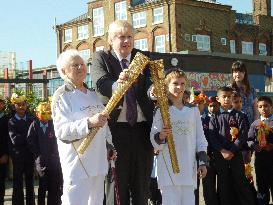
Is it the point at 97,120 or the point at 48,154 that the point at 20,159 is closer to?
the point at 48,154

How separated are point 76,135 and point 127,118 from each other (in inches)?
25.5

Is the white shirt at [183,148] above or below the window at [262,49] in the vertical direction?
below

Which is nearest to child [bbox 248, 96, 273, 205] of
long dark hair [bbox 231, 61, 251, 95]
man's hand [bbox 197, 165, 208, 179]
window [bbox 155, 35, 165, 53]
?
long dark hair [bbox 231, 61, 251, 95]

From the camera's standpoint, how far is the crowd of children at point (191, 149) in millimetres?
4961

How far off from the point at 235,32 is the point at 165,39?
8.81 meters

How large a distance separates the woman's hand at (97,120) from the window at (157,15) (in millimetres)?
40920

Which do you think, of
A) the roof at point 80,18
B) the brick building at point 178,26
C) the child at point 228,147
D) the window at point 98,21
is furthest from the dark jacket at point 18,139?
the roof at point 80,18

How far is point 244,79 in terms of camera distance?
683 centimetres

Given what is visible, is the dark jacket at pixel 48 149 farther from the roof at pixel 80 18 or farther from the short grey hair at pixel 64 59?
the roof at pixel 80 18

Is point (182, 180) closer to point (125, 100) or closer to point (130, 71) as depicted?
point (125, 100)

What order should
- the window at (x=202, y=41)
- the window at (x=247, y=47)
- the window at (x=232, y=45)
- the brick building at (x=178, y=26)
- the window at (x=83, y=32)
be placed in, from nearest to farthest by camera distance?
1. the brick building at (x=178, y=26)
2. the window at (x=202, y=41)
3. the window at (x=232, y=45)
4. the window at (x=247, y=47)
5. the window at (x=83, y=32)

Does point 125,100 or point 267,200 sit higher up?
point 125,100

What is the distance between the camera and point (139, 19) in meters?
46.8

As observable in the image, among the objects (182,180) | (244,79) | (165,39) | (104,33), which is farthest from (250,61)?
(182,180)
